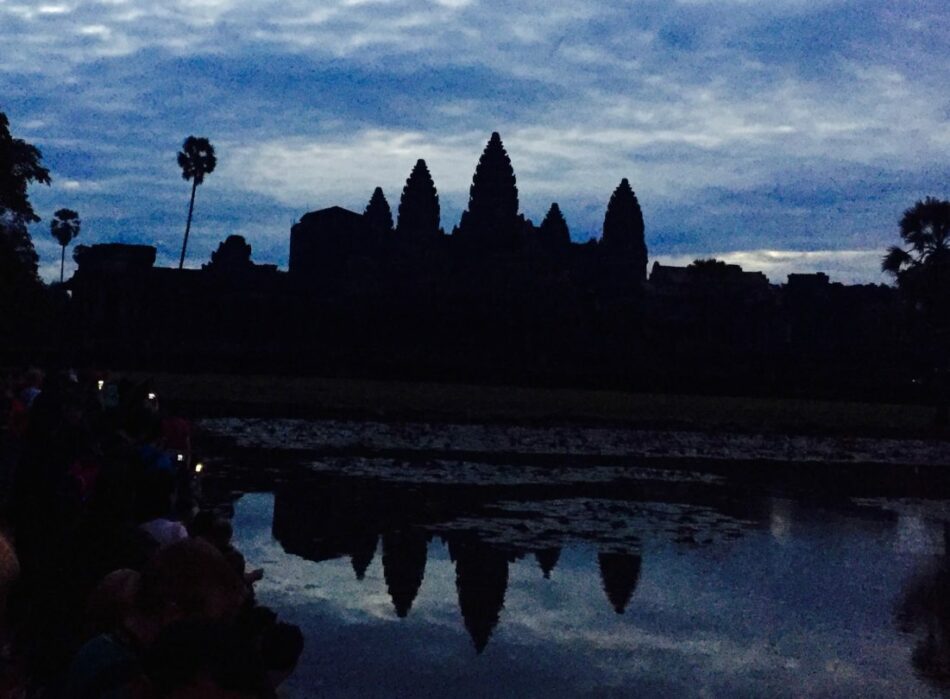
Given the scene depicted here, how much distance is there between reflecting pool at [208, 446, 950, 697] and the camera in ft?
29.1

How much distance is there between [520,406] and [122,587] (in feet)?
137

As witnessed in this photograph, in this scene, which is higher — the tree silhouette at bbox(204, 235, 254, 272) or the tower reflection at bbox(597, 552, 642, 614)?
the tree silhouette at bbox(204, 235, 254, 272)

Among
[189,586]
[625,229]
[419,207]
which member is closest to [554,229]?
[625,229]

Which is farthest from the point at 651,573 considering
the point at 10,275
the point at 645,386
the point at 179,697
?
the point at 645,386

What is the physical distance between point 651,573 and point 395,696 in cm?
545

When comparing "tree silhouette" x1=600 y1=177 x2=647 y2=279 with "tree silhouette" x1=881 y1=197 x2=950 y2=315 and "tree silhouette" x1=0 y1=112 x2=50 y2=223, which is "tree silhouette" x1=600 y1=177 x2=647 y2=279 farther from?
"tree silhouette" x1=0 y1=112 x2=50 y2=223

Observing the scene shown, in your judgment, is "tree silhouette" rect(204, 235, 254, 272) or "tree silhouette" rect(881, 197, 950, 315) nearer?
"tree silhouette" rect(881, 197, 950, 315)

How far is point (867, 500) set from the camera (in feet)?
70.0

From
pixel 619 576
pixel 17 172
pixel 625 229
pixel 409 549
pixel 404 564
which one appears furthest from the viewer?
pixel 625 229

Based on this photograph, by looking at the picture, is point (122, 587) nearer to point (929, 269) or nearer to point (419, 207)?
point (929, 269)

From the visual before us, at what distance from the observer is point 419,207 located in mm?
107750

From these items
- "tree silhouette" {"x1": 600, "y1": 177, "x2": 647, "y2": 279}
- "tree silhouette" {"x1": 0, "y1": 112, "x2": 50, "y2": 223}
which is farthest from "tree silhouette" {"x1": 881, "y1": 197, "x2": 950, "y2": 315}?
"tree silhouette" {"x1": 600, "y1": 177, "x2": 647, "y2": 279}

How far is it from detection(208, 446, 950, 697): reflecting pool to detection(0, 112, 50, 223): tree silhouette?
1510 cm

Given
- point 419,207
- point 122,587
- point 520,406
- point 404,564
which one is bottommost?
point 404,564
